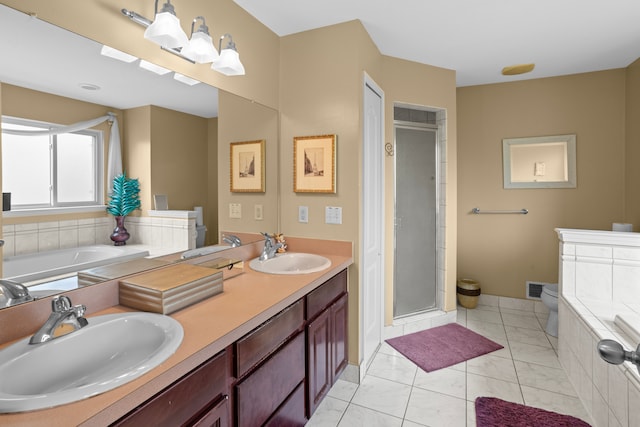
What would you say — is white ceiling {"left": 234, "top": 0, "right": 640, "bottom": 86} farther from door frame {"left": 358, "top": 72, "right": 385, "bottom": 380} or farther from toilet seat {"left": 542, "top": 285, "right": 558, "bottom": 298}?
toilet seat {"left": 542, "top": 285, "right": 558, "bottom": 298}

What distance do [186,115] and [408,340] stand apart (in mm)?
2481

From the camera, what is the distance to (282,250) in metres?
2.35

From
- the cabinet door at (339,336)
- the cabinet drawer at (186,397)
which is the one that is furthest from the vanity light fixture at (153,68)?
the cabinet door at (339,336)

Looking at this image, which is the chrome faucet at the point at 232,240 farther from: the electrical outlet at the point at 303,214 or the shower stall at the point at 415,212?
the shower stall at the point at 415,212

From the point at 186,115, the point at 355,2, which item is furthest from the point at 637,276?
the point at 186,115

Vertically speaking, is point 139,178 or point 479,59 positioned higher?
point 479,59

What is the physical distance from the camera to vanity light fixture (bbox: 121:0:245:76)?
139 centimetres

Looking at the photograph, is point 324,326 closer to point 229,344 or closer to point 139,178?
point 229,344

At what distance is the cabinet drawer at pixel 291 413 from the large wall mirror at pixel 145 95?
964mm

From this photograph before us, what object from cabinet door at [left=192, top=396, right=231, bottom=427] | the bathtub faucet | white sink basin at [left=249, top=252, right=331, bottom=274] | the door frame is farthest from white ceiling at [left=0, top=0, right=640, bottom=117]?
the bathtub faucet

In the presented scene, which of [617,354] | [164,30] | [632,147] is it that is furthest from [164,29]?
[632,147]

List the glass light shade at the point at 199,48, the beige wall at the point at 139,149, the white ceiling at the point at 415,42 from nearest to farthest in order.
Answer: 1. the white ceiling at the point at 415,42
2. the beige wall at the point at 139,149
3. the glass light shade at the point at 199,48

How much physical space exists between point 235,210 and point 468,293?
2.72 m

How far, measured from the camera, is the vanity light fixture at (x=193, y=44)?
1.39m
